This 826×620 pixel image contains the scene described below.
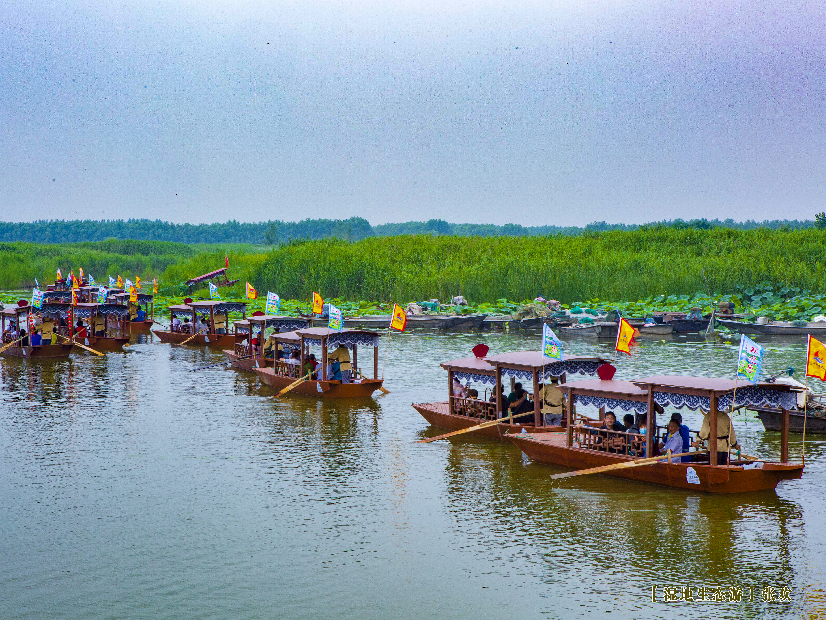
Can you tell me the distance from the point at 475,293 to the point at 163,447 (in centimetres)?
3470

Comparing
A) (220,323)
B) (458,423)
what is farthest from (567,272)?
(458,423)

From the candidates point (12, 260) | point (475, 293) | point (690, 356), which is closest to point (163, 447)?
point (690, 356)

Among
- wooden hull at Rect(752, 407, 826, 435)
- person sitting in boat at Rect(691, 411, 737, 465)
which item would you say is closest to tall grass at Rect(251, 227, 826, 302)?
wooden hull at Rect(752, 407, 826, 435)

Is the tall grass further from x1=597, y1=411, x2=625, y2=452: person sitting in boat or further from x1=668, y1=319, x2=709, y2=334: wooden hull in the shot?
x1=597, y1=411, x2=625, y2=452: person sitting in boat

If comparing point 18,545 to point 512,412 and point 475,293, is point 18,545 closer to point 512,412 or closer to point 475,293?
point 512,412

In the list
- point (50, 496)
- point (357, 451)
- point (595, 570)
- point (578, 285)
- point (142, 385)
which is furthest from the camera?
point (578, 285)

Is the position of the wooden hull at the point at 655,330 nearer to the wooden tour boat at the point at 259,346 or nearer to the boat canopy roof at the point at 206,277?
the wooden tour boat at the point at 259,346

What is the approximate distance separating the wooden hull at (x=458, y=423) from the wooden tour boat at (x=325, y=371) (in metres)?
3.41

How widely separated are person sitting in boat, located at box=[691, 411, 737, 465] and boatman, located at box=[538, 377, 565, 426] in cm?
391

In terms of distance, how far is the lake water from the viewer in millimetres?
11273

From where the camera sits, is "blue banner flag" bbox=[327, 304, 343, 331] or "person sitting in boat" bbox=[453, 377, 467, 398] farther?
"blue banner flag" bbox=[327, 304, 343, 331]

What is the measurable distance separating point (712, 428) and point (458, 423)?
6704 millimetres

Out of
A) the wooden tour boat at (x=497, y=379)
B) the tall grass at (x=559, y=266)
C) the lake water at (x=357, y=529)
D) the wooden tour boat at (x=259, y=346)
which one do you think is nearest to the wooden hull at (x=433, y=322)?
the tall grass at (x=559, y=266)

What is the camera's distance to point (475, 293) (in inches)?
2088
